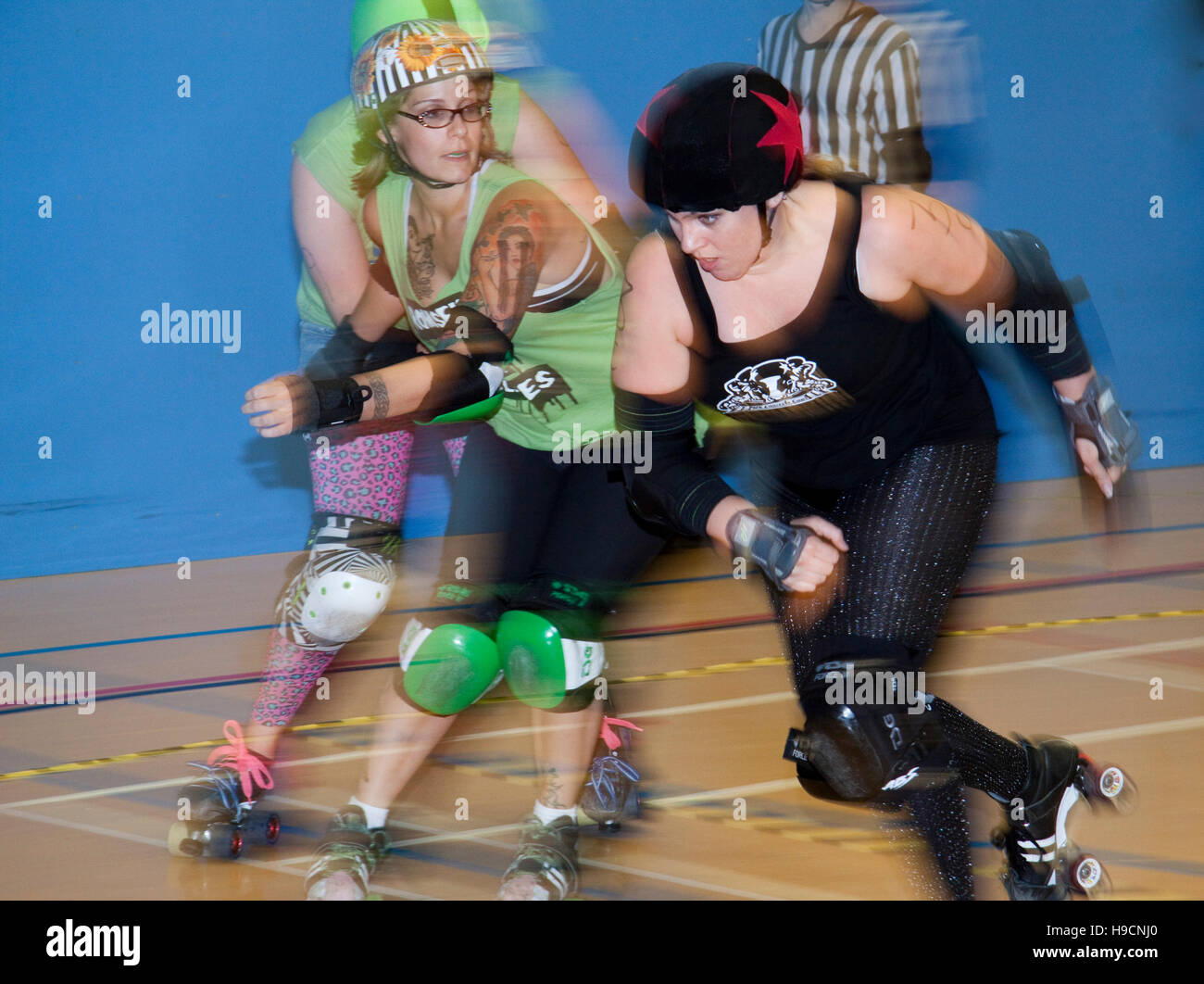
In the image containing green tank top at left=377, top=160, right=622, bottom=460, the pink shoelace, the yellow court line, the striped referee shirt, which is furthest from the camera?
the striped referee shirt

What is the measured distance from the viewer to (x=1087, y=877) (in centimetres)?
197

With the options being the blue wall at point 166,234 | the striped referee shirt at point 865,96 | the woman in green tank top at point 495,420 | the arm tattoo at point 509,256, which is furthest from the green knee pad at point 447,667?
the blue wall at point 166,234

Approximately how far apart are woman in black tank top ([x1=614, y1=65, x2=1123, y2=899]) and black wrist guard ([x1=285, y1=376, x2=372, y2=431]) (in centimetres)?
45

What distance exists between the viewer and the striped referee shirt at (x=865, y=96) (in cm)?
288

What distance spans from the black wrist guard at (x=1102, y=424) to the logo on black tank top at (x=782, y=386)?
14.7 inches

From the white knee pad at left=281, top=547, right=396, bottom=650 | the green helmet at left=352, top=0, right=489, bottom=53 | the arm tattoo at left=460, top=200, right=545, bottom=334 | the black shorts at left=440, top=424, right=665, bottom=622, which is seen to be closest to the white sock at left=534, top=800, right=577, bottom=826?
the black shorts at left=440, top=424, right=665, bottom=622

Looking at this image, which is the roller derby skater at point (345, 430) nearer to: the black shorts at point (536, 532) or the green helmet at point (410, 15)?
the green helmet at point (410, 15)

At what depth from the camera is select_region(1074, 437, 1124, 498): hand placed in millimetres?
Answer: 1890

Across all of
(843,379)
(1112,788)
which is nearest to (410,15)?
(843,379)

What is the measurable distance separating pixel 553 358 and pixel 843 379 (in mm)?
655

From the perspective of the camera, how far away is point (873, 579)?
1.76 metres

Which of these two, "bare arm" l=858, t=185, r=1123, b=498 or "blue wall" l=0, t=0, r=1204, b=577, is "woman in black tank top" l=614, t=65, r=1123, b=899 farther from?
"blue wall" l=0, t=0, r=1204, b=577
